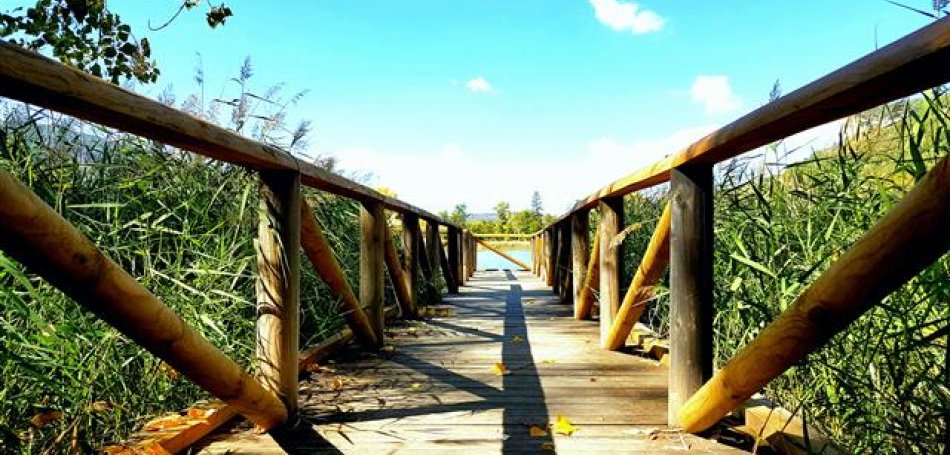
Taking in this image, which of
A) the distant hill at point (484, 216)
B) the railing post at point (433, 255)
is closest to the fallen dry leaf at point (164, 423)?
the railing post at point (433, 255)

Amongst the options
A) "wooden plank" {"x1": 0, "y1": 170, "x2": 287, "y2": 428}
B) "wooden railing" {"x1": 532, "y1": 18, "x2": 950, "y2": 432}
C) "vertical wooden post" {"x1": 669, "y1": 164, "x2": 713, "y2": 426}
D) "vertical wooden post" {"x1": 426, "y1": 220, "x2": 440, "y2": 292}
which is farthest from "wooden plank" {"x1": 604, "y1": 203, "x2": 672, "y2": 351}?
"vertical wooden post" {"x1": 426, "y1": 220, "x2": 440, "y2": 292}

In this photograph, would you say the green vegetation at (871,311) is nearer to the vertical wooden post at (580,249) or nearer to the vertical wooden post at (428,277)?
the vertical wooden post at (580,249)

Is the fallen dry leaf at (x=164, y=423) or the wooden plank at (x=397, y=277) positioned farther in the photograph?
the wooden plank at (x=397, y=277)

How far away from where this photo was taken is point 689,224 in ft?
6.06

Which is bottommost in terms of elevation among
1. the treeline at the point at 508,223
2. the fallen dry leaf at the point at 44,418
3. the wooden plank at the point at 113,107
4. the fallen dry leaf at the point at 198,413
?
the fallen dry leaf at the point at 198,413

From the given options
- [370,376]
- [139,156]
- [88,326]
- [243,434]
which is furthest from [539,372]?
[139,156]

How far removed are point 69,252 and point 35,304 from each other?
39.6 inches

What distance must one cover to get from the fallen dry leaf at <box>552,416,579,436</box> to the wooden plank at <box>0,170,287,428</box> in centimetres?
97

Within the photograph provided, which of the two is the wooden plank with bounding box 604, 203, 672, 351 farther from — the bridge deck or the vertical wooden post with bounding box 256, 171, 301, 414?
the vertical wooden post with bounding box 256, 171, 301, 414

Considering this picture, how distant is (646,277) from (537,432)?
2.86 ft

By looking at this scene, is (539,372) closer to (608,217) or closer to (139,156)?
(608,217)

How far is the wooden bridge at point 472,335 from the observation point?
3.04ft

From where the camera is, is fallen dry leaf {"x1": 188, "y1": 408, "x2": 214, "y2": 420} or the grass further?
fallen dry leaf {"x1": 188, "y1": 408, "x2": 214, "y2": 420}

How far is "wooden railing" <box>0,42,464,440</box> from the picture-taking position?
2.90ft
